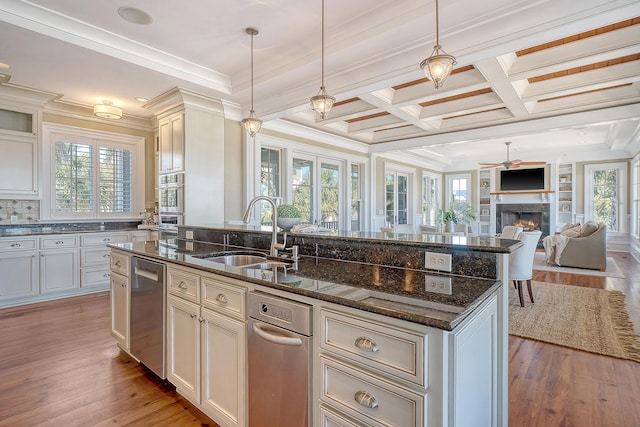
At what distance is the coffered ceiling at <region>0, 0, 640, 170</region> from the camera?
2.55 m

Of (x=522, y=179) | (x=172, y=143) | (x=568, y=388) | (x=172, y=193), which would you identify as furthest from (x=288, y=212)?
(x=522, y=179)

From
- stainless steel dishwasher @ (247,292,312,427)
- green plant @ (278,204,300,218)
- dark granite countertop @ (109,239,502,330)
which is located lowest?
stainless steel dishwasher @ (247,292,312,427)

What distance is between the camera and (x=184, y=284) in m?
1.96

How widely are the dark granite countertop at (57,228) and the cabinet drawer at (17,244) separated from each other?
0.08 metres

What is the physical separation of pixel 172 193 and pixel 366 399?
4.11m

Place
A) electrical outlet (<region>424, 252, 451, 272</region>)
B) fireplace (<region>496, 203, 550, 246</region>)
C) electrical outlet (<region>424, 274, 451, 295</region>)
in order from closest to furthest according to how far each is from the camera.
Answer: electrical outlet (<region>424, 274, 451, 295</region>)
electrical outlet (<region>424, 252, 451, 272</region>)
fireplace (<region>496, 203, 550, 246</region>)

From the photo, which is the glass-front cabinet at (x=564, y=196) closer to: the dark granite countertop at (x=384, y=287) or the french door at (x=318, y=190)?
the french door at (x=318, y=190)

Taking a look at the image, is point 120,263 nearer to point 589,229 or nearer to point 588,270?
point 588,270

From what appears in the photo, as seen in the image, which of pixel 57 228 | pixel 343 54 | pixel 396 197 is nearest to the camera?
pixel 343 54

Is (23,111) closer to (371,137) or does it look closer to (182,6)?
(182,6)

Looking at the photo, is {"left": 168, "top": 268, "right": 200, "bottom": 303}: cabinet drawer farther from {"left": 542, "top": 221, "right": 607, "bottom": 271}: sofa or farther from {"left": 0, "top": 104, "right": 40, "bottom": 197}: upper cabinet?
{"left": 542, "top": 221, "right": 607, "bottom": 271}: sofa

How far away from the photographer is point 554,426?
6.04ft

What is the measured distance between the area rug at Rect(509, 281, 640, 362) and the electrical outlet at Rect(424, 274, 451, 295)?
2.27 meters

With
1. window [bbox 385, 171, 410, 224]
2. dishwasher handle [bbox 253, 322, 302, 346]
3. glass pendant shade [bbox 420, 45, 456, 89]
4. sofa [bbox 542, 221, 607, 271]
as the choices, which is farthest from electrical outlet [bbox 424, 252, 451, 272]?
window [bbox 385, 171, 410, 224]
